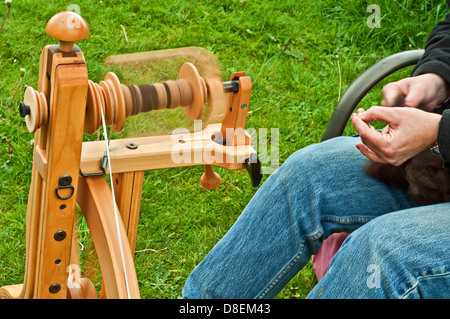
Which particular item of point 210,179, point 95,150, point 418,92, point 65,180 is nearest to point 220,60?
point 210,179

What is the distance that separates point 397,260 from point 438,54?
458 mm

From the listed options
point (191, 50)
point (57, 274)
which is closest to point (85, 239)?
point (57, 274)

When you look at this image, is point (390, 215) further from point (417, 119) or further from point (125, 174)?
point (125, 174)

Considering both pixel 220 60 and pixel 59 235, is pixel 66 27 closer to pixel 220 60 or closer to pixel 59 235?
pixel 59 235

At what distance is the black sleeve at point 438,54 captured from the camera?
1.13m

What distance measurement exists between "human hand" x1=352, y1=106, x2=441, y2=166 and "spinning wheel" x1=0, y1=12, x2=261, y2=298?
0.20 meters

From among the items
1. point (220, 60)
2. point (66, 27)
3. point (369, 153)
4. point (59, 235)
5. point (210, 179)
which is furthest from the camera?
point (220, 60)

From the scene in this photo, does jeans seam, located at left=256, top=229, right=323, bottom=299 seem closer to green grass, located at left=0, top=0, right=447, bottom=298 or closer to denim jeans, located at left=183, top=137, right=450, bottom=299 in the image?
denim jeans, located at left=183, top=137, right=450, bottom=299

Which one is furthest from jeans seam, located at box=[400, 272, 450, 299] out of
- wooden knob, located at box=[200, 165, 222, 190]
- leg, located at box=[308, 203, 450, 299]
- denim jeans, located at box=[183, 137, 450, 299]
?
wooden knob, located at box=[200, 165, 222, 190]

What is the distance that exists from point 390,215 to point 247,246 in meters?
0.27

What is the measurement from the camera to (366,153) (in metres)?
1.06

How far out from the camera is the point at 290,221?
110 centimetres

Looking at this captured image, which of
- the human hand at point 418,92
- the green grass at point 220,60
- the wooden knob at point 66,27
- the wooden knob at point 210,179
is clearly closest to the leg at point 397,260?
the human hand at point 418,92

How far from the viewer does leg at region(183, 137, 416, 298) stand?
1083 mm
